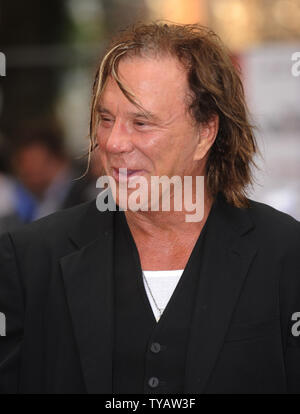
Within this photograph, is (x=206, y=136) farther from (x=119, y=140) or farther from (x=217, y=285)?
(x=217, y=285)

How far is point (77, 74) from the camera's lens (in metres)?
8.27

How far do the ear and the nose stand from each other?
285 mm

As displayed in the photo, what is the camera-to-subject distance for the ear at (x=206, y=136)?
2.69m

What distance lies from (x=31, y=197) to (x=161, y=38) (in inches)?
153

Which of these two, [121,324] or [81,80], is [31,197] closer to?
[81,80]

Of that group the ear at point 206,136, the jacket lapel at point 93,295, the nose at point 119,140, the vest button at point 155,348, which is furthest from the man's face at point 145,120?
the vest button at point 155,348

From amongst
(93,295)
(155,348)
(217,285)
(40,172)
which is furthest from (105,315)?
(40,172)

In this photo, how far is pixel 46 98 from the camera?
8.55 meters

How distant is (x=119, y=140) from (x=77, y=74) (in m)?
5.93

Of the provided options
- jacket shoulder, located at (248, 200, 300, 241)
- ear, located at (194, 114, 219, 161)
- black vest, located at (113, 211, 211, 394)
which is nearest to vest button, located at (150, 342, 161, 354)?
black vest, located at (113, 211, 211, 394)

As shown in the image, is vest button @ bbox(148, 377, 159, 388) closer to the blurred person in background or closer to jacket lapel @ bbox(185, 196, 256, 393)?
jacket lapel @ bbox(185, 196, 256, 393)

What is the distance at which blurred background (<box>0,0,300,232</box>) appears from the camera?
6.39 metres

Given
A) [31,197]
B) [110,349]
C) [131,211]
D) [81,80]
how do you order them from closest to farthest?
[110,349] → [131,211] → [31,197] → [81,80]
